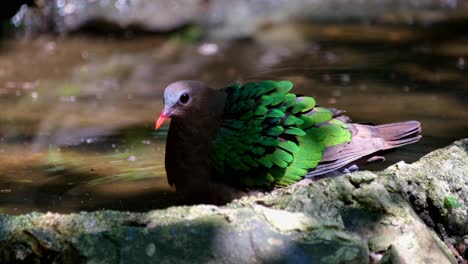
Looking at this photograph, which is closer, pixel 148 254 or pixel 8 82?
pixel 148 254

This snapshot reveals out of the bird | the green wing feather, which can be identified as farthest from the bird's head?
the green wing feather

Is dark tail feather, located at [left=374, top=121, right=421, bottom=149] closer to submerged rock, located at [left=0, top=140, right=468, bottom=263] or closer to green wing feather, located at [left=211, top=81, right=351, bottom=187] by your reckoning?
green wing feather, located at [left=211, top=81, right=351, bottom=187]

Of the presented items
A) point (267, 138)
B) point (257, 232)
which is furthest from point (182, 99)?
point (257, 232)

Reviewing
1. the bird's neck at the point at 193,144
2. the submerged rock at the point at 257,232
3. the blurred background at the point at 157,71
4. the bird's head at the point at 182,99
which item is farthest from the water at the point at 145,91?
the submerged rock at the point at 257,232

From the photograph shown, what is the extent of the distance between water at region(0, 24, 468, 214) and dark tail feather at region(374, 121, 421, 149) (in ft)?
1.35

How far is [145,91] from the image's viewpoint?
7.14 m

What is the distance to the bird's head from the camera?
419 centimetres

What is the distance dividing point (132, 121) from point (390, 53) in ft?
10.2

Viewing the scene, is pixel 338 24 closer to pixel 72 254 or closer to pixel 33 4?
pixel 33 4

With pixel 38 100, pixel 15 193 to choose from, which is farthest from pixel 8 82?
pixel 15 193

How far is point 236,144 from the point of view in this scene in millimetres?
4156

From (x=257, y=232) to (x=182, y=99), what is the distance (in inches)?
54.2

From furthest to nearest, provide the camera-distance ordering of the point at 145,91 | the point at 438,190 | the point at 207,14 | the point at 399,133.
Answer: the point at 207,14
the point at 145,91
the point at 399,133
the point at 438,190

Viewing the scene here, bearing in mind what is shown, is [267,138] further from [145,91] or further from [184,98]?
[145,91]
